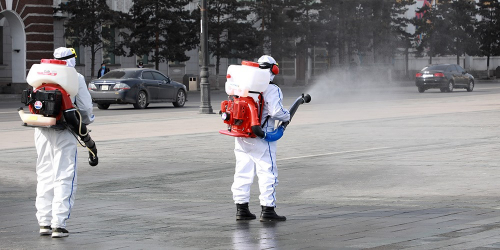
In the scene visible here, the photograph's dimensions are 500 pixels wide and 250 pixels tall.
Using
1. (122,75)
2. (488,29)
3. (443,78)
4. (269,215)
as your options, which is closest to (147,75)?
(122,75)

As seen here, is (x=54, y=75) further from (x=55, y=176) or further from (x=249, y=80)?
(x=249, y=80)

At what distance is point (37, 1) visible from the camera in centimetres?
→ 4647

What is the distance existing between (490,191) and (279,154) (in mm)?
5234

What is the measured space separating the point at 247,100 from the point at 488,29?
232 ft

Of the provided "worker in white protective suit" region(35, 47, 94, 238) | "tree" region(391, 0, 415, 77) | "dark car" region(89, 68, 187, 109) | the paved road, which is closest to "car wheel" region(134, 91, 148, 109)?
"dark car" region(89, 68, 187, 109)

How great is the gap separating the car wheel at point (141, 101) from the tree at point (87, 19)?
618 inches

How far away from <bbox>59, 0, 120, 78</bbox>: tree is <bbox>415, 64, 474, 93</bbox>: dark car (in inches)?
590

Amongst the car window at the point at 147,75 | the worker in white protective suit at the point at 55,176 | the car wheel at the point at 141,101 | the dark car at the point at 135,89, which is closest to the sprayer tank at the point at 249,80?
the worker in white protective suit at the point at 55,176

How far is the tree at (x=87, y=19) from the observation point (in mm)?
46562

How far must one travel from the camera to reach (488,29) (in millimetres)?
76625

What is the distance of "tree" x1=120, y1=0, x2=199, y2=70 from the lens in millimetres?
49906

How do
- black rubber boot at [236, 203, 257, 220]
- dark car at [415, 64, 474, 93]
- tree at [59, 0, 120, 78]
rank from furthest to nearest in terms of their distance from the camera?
tree at [59, 0, 120, 78] < dark car at [415, 64, 474, 93] < black rubber boot at [236, 203, 257, 220]

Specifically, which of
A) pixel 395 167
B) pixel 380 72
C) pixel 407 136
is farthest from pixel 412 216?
pixel 380 72

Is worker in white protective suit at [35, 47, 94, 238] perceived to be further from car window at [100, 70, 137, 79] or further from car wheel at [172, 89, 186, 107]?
car wheel at [172, 89, 186, 107]
